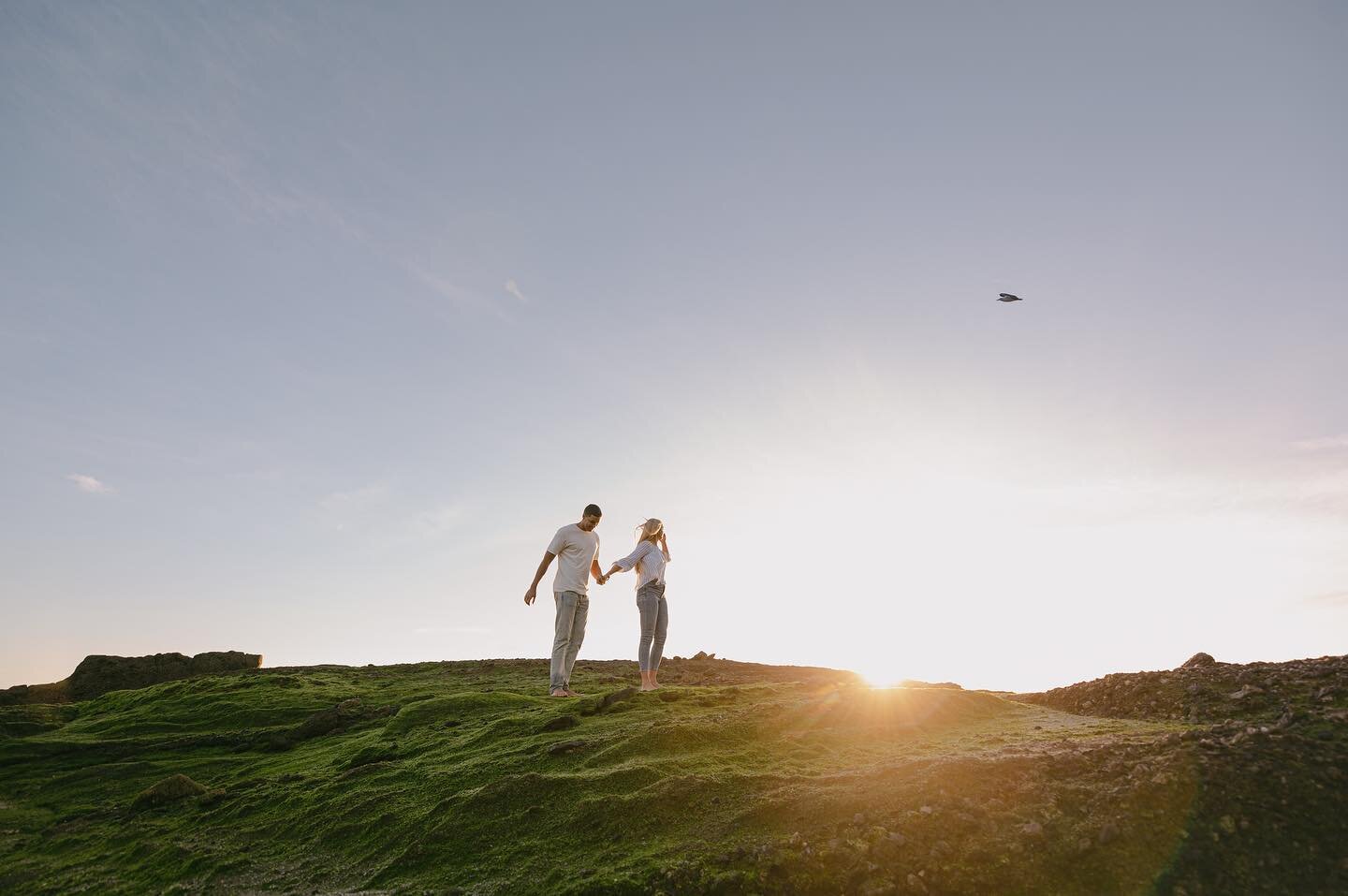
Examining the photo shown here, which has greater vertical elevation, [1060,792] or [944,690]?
[944,690]

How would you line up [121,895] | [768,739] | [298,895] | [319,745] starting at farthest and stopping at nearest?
[319,745]
[768,739]
[121,895]
[298,895]

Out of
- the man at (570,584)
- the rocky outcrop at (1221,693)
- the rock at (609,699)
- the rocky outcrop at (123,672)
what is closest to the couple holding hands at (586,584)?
the man at (570,584)

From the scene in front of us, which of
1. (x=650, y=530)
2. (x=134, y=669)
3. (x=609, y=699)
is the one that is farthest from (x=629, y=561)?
(x=134, y=669)

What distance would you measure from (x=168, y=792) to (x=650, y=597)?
6.98 m

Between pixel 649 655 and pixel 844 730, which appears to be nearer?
pixel 844 730

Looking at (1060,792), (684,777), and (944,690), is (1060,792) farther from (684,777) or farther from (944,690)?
(944,690)

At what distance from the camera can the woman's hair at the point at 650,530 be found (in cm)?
1331

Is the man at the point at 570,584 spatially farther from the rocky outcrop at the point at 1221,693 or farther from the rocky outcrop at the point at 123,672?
the rocky outcrop at the point at 123,672

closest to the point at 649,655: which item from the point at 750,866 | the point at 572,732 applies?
the point at 572,732

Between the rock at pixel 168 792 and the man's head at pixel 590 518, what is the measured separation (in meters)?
6.39

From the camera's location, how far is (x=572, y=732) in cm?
943

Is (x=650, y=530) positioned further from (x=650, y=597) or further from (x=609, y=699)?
(x=609, y=699)

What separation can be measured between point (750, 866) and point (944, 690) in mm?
4999

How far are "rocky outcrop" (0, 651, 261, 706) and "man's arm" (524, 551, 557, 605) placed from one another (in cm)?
1348
